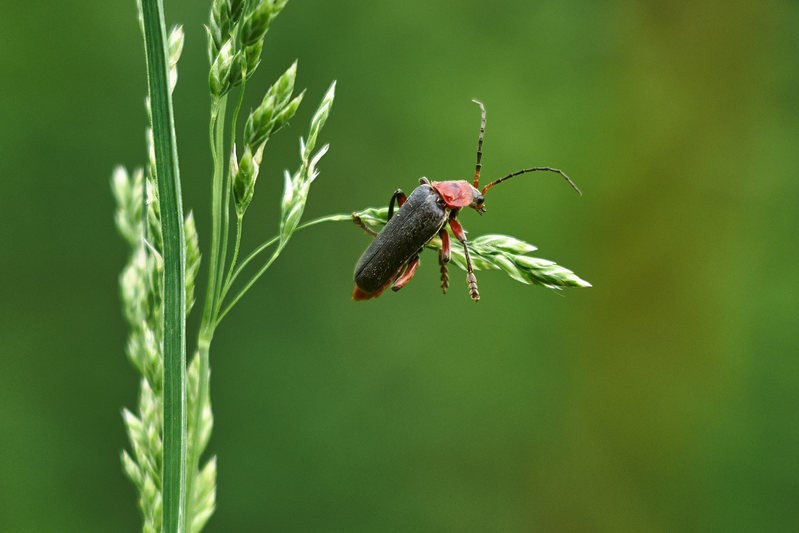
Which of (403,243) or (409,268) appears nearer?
(403,243)

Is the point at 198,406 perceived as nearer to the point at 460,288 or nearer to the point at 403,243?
the point at 403,243

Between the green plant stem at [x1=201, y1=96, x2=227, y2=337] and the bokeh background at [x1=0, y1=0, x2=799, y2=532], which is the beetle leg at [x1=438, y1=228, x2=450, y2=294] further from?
the bokeh background at [x1=0, y1=0, x2=799, y2=532]

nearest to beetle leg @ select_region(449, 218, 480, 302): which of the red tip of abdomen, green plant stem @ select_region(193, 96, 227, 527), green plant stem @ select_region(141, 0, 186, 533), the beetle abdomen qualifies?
the beetle abdomen

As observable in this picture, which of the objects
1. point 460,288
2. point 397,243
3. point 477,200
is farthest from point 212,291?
point 460,288

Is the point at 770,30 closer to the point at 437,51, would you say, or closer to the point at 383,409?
the point at 437,51

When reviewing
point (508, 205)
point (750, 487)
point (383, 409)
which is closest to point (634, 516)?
point (750, 487)

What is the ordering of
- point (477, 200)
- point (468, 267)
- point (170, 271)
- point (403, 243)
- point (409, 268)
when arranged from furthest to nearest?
point (477, 200)
point (409, 268)
point (403, 243)
point (468, 267)
point (170, 271)

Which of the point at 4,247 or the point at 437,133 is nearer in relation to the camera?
the point at 4,247
